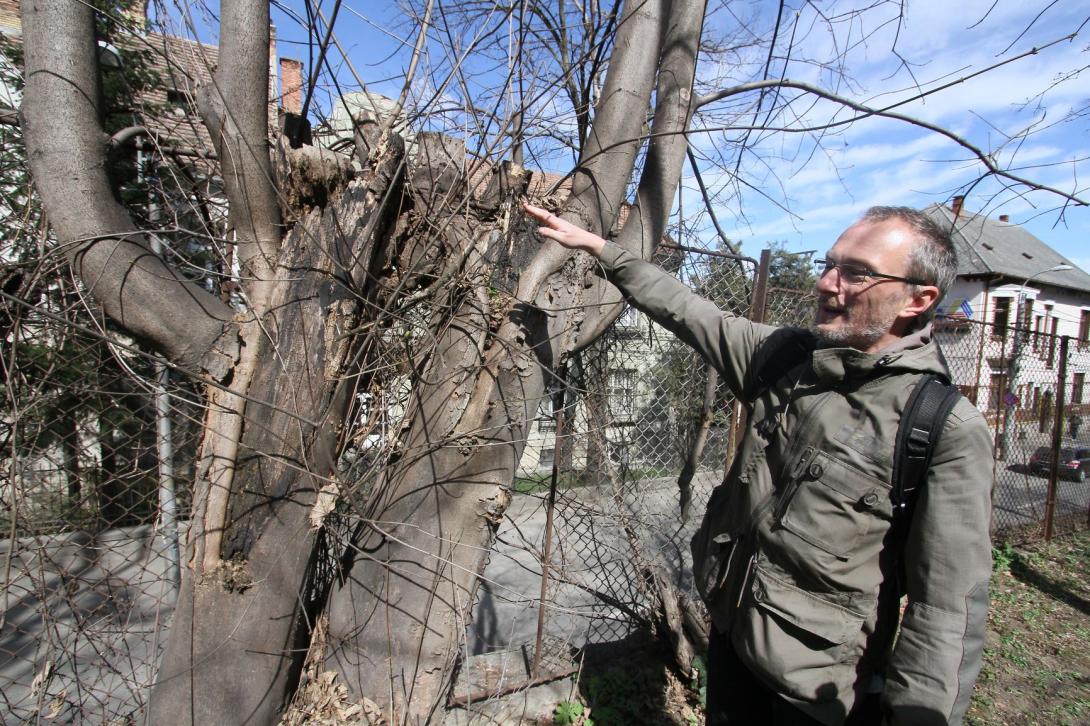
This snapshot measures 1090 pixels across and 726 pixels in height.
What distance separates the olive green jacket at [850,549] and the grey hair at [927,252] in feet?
0.53

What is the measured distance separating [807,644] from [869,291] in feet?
3.35

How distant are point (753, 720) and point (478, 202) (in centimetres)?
194

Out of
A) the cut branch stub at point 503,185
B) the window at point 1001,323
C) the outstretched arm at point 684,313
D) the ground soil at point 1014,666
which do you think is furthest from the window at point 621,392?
the window at point 1001,323

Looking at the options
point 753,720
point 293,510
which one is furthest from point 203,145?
→ point 753,720

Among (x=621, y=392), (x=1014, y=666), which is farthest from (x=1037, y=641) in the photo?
(x=621, y=392)

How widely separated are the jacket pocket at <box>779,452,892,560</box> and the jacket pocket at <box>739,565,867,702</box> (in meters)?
0.16

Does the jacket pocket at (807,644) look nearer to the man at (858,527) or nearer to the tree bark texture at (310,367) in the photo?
the man at (858,527)

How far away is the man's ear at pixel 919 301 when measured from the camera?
1567 millimetres

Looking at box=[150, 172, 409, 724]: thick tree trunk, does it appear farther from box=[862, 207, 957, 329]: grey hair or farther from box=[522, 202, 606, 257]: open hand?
box=[862, 207, 957, 329]: grey hair

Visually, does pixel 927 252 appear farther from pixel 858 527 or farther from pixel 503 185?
pixel 503 185

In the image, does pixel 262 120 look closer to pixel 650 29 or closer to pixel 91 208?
pixel 91 208

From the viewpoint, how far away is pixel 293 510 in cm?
164

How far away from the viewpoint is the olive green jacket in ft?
4.42

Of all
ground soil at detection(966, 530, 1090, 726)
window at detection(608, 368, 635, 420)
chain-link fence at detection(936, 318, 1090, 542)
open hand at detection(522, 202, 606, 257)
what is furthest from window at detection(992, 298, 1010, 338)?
open hand at detection(522, 202, 606, 257)
